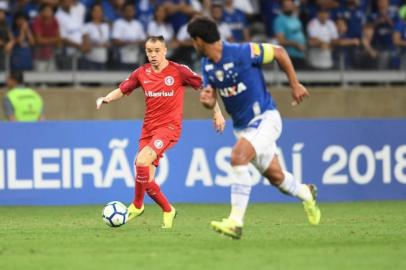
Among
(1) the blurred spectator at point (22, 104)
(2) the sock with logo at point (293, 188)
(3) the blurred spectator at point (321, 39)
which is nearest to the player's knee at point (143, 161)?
(2) the sock with logo at point (293, 188)

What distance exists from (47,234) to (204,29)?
313cm

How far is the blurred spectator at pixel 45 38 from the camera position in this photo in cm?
2039

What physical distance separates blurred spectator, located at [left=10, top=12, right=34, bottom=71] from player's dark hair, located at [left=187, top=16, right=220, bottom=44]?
10.2m

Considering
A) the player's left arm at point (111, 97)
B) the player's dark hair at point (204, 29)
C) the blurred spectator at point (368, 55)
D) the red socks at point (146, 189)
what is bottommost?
the blurred spectator at point (368, 55)

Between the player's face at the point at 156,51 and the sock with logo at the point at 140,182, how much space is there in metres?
1.24

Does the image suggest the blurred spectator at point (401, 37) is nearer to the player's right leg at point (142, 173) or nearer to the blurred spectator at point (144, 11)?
the blurred spectator at point (144, 11)

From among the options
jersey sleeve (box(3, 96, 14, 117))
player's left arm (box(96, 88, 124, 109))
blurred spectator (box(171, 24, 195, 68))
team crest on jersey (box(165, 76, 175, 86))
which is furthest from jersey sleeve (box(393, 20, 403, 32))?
player's left arm (box(96, 88, 124, 109))

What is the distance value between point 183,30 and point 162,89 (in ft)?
27.0

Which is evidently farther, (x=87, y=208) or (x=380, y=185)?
(x=380, y=185)

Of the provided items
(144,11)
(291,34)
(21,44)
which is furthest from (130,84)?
(291,34)

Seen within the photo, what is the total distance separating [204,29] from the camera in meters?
10.6

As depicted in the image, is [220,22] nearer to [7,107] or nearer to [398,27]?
[398,27]

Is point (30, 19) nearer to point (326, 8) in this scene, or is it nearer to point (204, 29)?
point (326, 8)

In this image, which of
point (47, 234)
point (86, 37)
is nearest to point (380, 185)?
point (86, 37)
